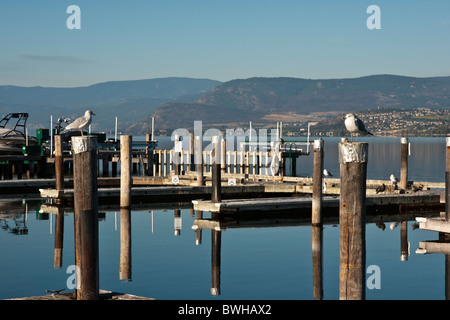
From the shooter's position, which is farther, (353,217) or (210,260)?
(210,260)

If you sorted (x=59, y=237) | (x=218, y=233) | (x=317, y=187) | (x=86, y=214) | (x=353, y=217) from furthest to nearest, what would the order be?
(x=59, y=237)
(x=218, y=233)
(x=317, y=187)
(x=86, y=214)
(x=353, y=217)

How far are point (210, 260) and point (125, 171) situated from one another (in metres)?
9.50

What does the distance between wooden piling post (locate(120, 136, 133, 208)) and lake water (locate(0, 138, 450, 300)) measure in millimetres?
1203

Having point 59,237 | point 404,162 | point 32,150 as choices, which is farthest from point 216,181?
point 32,150

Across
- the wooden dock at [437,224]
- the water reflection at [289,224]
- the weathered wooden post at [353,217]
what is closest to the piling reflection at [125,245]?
the water reflection at [289,224]

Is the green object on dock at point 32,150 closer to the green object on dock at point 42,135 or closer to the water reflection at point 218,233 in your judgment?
the green object on dock at point 42,135

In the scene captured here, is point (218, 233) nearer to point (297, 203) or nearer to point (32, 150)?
point (297, 203)

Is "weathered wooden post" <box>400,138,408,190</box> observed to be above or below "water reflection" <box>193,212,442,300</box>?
above

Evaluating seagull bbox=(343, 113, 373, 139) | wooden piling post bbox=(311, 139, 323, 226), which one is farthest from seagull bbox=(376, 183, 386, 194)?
seagull bbox=(343, 113, 373, 139)

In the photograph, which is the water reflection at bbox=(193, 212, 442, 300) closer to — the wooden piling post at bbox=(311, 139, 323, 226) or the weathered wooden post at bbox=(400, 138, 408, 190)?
the wooden piling post at bbox=(311, 139, 323, 226)

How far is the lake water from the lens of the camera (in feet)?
62.6

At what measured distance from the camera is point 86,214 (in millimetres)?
13492

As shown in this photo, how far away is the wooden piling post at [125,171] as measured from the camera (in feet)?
105
